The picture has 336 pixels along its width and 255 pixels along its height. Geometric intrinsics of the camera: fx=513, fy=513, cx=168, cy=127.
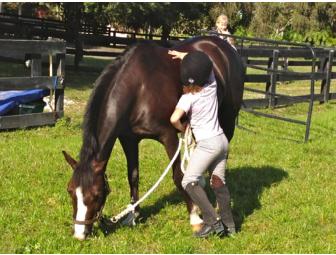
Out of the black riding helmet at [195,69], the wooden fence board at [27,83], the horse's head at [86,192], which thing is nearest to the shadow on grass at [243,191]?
the horse's head at [86,192]

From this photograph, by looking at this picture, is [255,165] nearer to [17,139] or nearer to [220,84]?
[220,84]

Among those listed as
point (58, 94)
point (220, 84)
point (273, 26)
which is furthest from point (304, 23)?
point (220, 84)

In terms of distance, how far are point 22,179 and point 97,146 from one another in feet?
6.44

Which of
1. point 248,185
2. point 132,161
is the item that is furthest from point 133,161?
point 248,185

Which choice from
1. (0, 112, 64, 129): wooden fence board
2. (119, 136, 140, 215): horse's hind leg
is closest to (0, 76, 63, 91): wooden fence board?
(0, 112, 64, 129): wooden fence board

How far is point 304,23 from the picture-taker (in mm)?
40875

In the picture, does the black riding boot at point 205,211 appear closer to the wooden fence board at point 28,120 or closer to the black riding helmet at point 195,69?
the black riding helmet at point 195,69

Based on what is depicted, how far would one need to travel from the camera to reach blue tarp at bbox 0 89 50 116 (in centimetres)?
803

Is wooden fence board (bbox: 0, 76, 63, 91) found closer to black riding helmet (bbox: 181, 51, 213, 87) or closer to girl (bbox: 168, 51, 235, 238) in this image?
girl (bbox: 168, 51, 235, 238)

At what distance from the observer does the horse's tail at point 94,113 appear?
12.7 ft

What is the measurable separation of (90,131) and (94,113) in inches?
5.8

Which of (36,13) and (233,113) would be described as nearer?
(233,113)

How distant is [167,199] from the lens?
17.2 feet

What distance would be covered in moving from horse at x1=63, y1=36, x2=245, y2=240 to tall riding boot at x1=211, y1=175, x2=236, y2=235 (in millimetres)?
257
